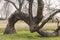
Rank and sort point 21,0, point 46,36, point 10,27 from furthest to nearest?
1. point 10,27
2. point 46,36
3. point 21,0

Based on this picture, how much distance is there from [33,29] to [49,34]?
66.9 inches

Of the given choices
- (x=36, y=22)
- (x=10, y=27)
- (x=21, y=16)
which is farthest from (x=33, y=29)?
(x=10, y=27)

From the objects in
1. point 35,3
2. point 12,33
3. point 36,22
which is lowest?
point 12,33

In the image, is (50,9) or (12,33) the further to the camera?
(12,33)

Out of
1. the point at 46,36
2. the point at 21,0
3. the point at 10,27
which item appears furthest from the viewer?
the point at 10,27

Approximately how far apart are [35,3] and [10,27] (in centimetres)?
401

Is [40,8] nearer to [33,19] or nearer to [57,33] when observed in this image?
[33,19]

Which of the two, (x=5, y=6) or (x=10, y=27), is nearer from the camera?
(x=5, y=6)

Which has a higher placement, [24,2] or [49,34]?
[24,2]

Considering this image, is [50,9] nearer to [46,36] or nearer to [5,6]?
[46,36]

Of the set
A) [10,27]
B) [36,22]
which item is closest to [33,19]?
[36,22]

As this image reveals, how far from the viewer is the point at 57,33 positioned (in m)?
23.3

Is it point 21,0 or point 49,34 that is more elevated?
point 21,0

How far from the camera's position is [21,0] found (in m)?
21.4
